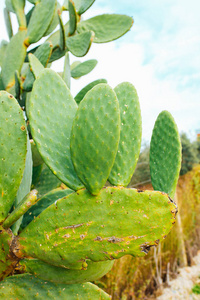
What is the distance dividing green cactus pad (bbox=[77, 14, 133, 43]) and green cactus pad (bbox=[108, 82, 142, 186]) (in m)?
0.62

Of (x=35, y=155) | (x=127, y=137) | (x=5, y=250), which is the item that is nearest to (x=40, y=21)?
(x=35, y=155)

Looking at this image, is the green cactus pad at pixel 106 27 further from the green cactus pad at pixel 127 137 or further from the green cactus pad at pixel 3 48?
the green cactus pad at pixel 127 137

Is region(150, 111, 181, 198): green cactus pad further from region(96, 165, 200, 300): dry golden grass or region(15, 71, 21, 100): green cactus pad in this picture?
region(96, 165, 200, 300): dry golden grass

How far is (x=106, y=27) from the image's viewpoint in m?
1.16

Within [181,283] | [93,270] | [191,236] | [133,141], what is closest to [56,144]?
[133,141]

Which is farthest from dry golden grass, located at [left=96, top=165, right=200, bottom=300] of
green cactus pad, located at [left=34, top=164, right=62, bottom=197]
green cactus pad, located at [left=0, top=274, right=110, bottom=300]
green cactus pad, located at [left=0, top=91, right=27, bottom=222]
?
green cactus pad, located at [left=0, top=91, right=27, bottom=222]

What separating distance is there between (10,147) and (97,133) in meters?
0.19

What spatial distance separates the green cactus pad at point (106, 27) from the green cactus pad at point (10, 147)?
751mm

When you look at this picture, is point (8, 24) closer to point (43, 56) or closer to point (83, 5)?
point (83, 5)

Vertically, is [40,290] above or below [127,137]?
below

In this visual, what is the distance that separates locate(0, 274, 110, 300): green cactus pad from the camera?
588 mm

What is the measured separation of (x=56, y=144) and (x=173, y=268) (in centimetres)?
420

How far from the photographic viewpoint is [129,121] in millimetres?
614

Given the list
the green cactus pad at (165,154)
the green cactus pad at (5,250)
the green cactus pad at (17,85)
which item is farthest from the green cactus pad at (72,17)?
the green cactus pad at (5,250)
